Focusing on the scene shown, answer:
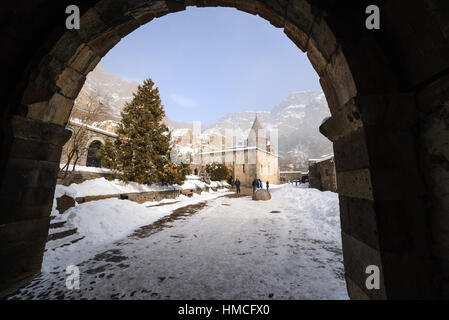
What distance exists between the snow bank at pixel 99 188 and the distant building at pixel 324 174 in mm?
10825

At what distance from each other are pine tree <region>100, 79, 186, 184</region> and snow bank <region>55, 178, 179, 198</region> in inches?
17.8

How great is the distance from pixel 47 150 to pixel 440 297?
15.3 ft

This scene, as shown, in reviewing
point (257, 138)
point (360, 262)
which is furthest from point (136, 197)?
point (257, 138)

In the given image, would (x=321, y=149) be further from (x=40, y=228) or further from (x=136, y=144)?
(x=40, y=228)

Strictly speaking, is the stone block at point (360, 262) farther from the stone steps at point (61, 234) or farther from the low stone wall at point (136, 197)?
the low stone wall at point (136, 197)

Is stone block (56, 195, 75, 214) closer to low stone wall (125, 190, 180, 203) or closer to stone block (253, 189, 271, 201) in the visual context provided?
low stone wall (125, 190, 180, 203)

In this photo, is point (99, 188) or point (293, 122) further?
point (293, 122)

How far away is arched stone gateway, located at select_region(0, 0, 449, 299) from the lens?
Result: 1340 millimetres

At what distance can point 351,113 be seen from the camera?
1622mm

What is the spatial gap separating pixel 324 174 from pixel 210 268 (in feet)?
38.3

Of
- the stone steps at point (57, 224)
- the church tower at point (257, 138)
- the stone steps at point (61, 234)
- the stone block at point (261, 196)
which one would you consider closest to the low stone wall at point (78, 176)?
the stone steps at point (57, 224)

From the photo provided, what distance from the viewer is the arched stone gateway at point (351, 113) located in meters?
1.34

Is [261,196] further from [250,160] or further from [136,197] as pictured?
[250,160]

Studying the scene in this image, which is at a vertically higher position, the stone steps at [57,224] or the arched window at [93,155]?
the arched window at [93,155]
